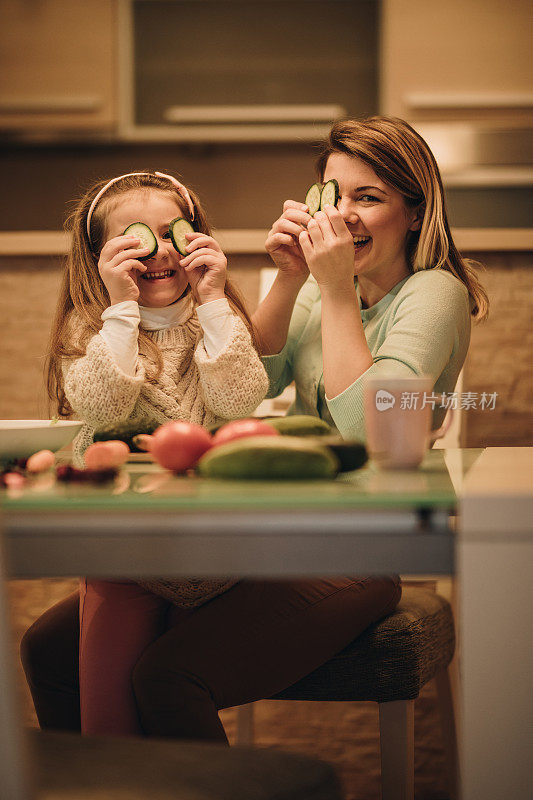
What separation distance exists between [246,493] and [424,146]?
0.95 meters

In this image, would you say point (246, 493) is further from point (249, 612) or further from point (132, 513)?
point (249, 612)

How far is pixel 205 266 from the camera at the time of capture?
1242 mm

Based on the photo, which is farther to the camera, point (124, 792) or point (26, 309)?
point (26, 309)

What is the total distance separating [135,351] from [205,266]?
18cm

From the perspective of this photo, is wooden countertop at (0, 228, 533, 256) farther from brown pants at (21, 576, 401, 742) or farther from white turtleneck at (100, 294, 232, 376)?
brown pants at (21, 576, 401, 742)

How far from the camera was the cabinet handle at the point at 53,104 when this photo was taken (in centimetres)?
335

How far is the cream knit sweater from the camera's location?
44.6 inches

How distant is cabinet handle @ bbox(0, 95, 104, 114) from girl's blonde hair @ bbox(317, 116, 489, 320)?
222cm

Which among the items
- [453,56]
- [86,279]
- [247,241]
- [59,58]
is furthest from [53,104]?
[86,279]

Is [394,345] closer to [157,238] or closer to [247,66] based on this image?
[157,238]

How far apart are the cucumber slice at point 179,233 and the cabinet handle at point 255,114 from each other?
95.8 inches

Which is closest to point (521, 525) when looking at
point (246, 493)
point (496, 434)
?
point (246, 493)

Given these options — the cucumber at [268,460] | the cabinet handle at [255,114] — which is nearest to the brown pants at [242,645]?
the cucumber at [268,460]

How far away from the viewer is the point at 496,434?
2.10 meters
